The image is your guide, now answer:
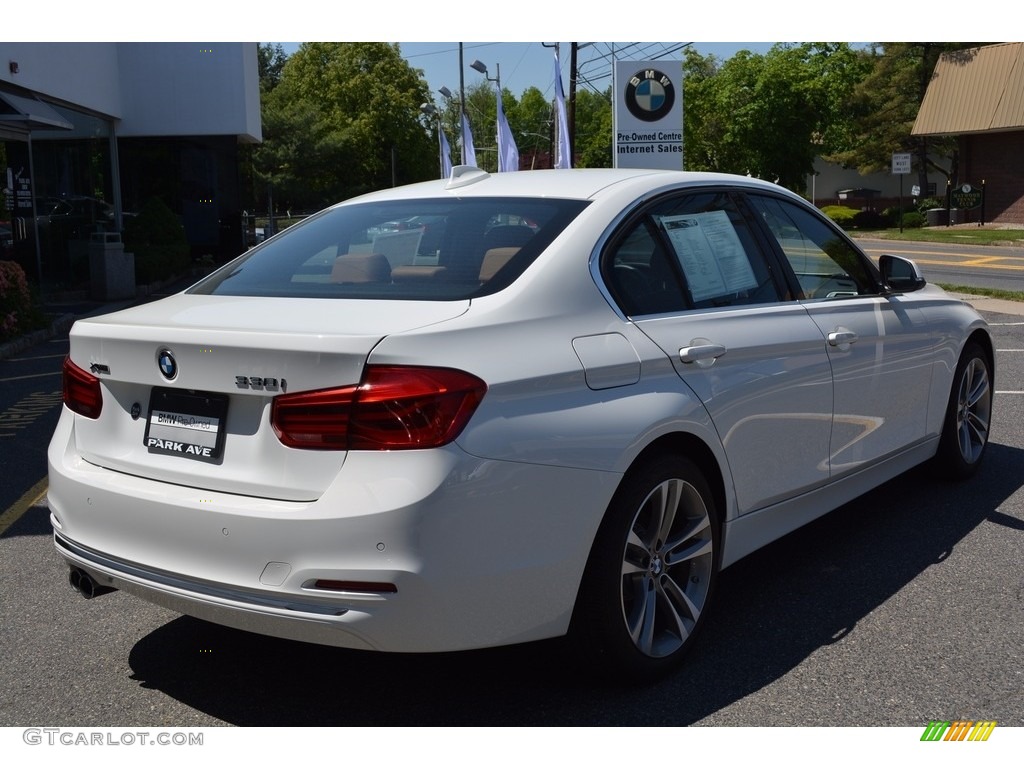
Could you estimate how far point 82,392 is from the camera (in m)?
3.76

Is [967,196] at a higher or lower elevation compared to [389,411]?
higher

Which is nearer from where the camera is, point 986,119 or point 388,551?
point 388,551

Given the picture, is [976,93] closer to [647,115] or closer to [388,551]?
[647,115]

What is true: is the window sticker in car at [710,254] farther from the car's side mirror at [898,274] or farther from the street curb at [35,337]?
the street curb at [35,337]

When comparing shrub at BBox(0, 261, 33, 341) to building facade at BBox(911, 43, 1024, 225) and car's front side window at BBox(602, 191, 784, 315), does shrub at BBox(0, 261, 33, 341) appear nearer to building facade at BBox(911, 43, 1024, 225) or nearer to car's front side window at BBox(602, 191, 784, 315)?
car's front side window at BBox(602, 191, 784, 315)

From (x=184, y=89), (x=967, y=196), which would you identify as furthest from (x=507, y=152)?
(x=967, y=196)

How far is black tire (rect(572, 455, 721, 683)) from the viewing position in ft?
11.4

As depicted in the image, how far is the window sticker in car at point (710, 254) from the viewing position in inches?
166

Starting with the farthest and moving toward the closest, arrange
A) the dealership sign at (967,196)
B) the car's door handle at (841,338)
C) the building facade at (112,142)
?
the dealership sign at (967,196) < the building facade at (112,142) < the car's door handle at (841,338)

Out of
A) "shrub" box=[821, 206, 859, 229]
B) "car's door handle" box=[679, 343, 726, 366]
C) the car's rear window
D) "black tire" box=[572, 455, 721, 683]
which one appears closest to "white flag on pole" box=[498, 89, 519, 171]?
the car's rear window

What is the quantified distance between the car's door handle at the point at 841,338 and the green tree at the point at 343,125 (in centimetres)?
6335

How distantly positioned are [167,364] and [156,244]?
2092 centimetres

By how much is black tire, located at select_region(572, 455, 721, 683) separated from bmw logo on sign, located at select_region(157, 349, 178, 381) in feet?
4.50
